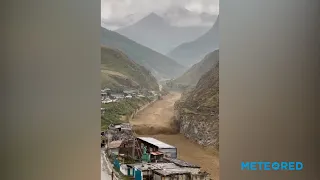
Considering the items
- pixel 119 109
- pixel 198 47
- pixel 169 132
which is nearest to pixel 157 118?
pixel 169 132

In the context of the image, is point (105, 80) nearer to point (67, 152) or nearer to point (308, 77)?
point (67, 152)

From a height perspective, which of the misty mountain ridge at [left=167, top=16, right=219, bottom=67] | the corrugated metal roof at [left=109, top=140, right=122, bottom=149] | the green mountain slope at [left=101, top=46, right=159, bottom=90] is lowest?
the corrugated metal roof at [left=109, top=140, right=122, bottom=149]

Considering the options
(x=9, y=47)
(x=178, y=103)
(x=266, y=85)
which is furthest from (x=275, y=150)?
(x=9, y=47)

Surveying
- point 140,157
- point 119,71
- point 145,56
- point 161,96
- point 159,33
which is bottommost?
point 140,157

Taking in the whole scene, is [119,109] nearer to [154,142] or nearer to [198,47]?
[154,142]

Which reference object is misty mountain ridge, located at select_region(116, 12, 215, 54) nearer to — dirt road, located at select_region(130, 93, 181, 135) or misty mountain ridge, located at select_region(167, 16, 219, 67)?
misty mountain ridge, located at select_region(167, 16, 219, 67)

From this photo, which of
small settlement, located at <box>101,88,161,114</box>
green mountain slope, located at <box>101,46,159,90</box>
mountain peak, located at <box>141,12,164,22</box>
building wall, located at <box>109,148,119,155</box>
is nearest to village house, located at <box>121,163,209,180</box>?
building wall, located at <box>109,148,119,155</box>
